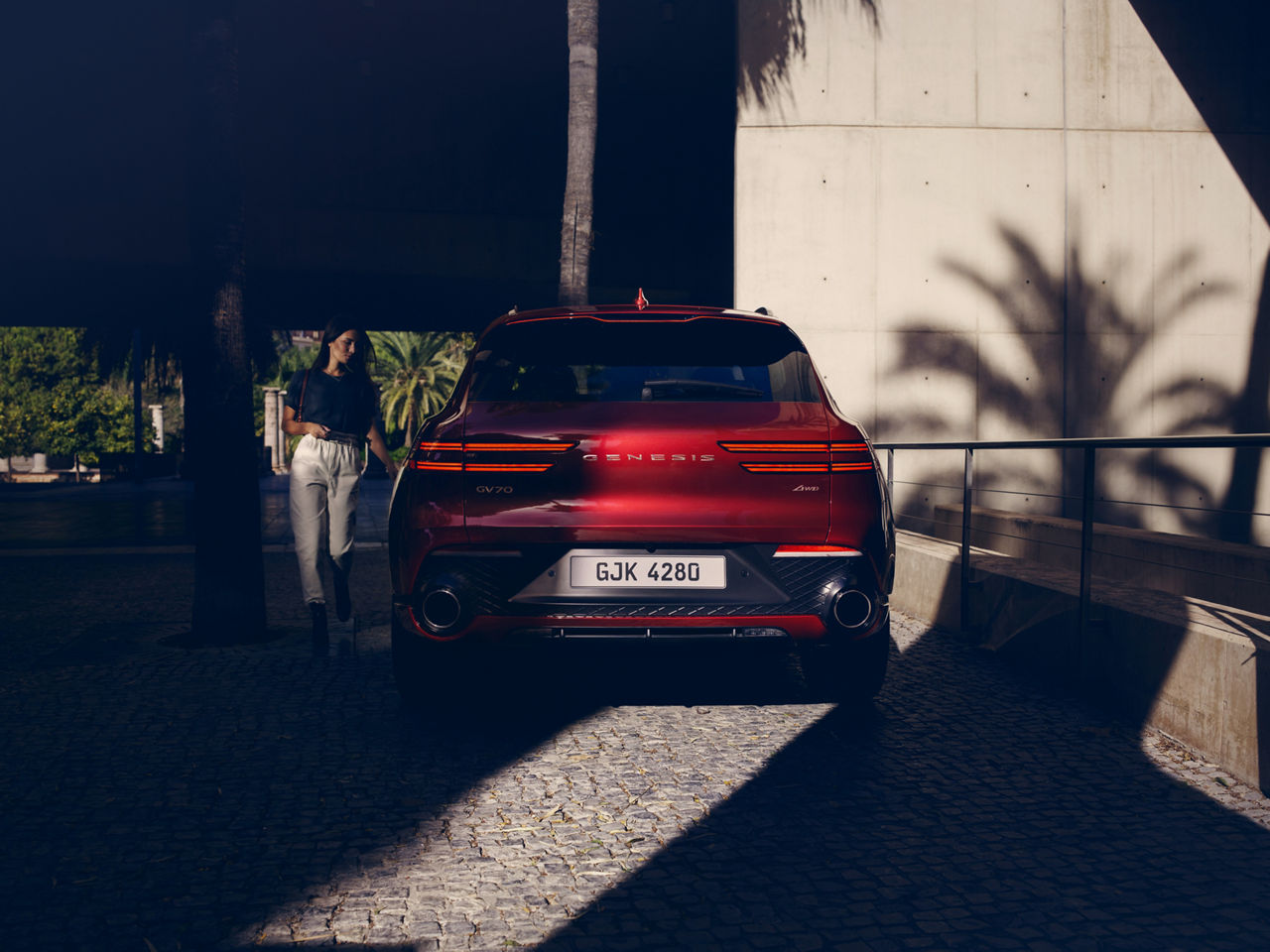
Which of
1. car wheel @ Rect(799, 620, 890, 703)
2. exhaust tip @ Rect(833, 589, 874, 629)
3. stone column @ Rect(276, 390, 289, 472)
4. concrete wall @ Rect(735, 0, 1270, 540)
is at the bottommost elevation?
stone column @ Rect(276, 390, 289, 472)

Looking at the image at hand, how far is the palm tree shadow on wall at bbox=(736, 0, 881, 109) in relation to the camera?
12414mm

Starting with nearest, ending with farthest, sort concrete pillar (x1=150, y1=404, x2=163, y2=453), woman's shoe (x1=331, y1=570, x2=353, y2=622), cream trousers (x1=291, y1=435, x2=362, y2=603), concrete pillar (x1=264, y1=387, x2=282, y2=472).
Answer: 1. cream trousers (x1=291, y1=435, x2=362, y2=603)
2. woman's shoe (x1=331, y1=570, x2=353, y2=622)
3. concrete pillar (x1=150, y1=404, x2=163, y2=453)
4. concrete pillar (x1=264, y1=387, x2=282, y2=472)

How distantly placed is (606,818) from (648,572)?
3.10 ft

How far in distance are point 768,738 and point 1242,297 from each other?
34.0 feet

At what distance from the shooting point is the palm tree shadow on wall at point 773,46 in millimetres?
12414

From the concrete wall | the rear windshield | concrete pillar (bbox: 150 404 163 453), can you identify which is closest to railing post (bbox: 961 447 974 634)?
the rear windshield

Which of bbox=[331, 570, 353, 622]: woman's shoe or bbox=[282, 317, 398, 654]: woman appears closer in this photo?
bbox=[282, 317, 398, 654]: woman

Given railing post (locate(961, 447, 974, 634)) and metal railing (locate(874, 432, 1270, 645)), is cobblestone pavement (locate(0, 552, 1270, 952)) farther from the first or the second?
railing post (locate(961, 447, 974, 634))

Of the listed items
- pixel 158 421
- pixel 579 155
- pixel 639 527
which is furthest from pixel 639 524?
pixel 158 421

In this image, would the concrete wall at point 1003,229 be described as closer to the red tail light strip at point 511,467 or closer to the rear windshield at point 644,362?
the rear windshield at point 644,362

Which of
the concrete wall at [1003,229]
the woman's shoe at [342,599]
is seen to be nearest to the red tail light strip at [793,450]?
the woman's shoe at [342,599]

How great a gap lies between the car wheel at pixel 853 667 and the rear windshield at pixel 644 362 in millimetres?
1014

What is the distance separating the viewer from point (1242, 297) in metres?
12.8

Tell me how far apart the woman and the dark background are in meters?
12.3
